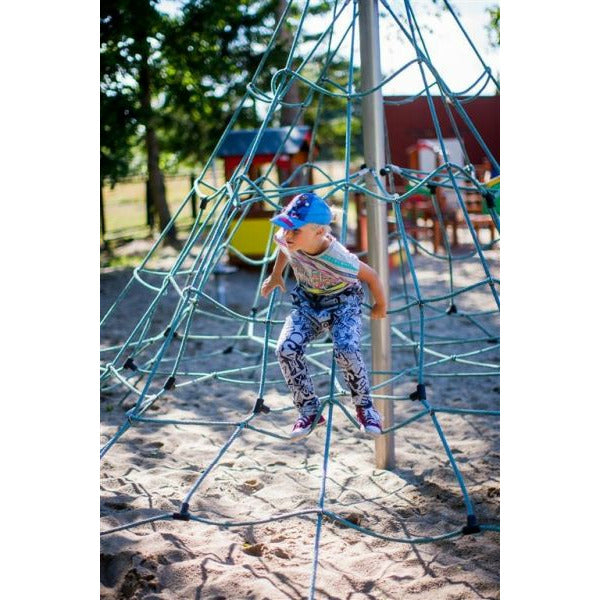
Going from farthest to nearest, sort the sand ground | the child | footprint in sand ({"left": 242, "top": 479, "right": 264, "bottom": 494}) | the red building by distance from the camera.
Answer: the red building
footprint in sand ({"left": 242, "top": 479, "right": 264, "bottom": 494})
the child
the sand ground

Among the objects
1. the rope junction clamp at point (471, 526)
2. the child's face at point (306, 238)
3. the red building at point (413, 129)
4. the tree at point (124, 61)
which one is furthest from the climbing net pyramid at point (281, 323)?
the red building at point (413, 129)

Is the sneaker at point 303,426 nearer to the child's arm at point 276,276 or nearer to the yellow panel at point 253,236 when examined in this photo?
the child's arm at point 276,276

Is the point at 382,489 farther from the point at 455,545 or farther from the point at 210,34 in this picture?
the point at 210,34

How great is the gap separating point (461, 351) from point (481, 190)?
2.50m

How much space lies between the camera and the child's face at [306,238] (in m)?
2.84

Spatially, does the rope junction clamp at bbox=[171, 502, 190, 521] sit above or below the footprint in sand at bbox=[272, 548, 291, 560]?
above

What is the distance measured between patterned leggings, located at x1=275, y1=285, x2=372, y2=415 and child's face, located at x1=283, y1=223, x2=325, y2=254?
21cm

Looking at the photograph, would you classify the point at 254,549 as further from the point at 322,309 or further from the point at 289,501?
the point at 322,309

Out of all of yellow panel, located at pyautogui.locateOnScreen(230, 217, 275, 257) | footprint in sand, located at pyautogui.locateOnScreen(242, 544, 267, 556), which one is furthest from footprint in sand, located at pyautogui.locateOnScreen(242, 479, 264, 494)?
yellow panel, located at pyautogui.locateOnScreen(230, 217, 275, 257)

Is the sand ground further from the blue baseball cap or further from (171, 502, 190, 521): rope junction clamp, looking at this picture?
the blue baseball cap

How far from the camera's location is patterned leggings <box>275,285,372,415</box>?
2.91 m

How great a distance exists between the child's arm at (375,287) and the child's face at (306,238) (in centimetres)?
19

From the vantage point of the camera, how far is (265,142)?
353 inches
